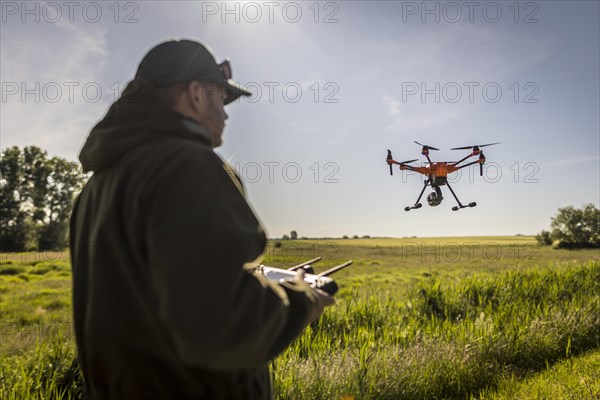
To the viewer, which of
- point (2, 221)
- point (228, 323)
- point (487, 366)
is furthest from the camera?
point (2, 221)

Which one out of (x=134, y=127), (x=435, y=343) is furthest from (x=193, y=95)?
(x=435, y=343)

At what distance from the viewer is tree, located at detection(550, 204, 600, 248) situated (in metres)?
66.8

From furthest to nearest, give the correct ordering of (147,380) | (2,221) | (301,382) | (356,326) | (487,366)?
(2,221) < (356,326) < (487,366) < (301,382) < (147,380)

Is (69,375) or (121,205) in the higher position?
(121,205)

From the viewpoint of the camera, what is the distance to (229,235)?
1166 millimetres

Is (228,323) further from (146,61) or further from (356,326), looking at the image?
(356,326)

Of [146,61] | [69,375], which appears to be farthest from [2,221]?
[146,61]

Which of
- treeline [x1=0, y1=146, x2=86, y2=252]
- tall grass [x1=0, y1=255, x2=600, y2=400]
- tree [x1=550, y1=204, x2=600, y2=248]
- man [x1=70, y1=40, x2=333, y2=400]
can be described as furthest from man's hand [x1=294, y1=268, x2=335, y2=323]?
tree [x1=550, y1=204, x2=600, y2=248]

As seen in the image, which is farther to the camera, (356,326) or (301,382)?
(356,326)

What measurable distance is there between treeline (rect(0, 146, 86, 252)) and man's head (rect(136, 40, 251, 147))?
62995mm

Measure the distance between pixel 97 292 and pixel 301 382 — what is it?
11.9 feet

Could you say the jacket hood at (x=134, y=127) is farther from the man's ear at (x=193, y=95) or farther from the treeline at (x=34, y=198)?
the treeline at (x=34, y=198)

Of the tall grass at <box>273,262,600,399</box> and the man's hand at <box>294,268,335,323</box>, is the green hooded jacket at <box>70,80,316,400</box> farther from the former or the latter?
the tall grass at <box>273,262,600,399</box>

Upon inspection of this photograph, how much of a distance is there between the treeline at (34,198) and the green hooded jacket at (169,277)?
207 ft
